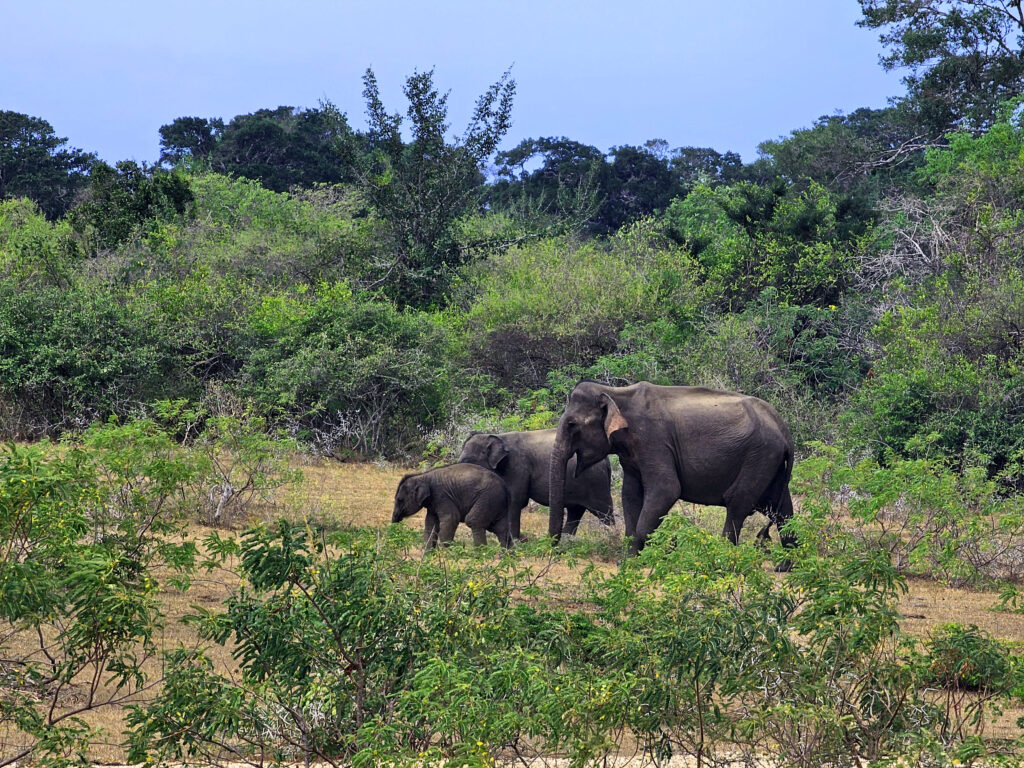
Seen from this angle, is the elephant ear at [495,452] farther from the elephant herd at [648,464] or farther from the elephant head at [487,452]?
the elephant herd at [648,464]

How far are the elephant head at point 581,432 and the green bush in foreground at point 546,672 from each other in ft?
18.6

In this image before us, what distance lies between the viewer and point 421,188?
26.0 m

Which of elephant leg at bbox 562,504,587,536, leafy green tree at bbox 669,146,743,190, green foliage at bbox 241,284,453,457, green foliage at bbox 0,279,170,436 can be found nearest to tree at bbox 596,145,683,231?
leafy green tree at bbox 669,146,743,190

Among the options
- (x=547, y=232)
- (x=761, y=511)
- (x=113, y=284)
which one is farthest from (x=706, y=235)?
(x=761, y=511)

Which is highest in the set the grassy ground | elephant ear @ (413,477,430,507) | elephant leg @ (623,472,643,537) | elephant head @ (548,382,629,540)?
elephant head @ (548,382,629,540)

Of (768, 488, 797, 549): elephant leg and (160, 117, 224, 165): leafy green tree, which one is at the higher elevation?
(160, 117, 224, 165): leafy green tree

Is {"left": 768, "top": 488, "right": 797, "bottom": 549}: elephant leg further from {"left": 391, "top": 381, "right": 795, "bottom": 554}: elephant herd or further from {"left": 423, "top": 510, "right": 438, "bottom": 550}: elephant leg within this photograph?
{"left": 423, "top": 510, "right": 438, "bottom": 550}: elephant leg

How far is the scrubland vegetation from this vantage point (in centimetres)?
529

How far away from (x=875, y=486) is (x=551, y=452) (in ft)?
10.6

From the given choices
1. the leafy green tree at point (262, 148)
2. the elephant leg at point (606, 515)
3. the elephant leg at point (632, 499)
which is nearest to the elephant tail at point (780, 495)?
the elephant leg at point (632, 499)

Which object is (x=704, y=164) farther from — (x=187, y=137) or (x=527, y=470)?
(x=527, y=470)

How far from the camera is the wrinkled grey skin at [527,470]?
12672 mm

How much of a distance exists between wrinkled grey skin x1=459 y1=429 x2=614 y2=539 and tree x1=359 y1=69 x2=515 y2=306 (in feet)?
42.3

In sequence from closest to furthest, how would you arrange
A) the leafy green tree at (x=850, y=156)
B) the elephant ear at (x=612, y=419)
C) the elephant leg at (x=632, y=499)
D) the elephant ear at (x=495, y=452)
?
1. the elephant ear at (x=612, y=419)
2. the elephant leg at (x=632, y=499)
3. the elephant ear at (x=495, y=452)
4. the leafy green tree at (x=850, y=156)
